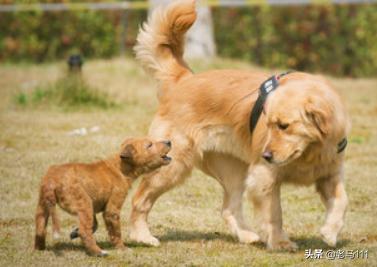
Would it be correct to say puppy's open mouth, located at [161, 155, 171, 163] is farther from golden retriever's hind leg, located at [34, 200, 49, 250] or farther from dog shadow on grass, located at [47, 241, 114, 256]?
golden retriever's hind leg, located at [34, 200, 49, 250]

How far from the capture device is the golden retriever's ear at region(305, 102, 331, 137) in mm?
5930

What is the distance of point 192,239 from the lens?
23.1ft

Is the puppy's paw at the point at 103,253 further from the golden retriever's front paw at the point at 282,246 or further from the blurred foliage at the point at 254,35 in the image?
the blurred foliage at the point at 254,35

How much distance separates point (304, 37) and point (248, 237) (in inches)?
580

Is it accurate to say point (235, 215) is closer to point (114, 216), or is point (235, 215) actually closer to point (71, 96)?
point (114, 216)

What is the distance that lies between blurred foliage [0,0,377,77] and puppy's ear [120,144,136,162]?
46.0ft

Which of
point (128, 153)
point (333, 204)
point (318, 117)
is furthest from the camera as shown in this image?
point (128, 153)

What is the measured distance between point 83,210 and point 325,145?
6.29 feet

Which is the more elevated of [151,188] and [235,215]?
[151,188]

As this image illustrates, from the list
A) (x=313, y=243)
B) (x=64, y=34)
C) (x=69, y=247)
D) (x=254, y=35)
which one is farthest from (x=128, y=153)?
(x=64, y=34)

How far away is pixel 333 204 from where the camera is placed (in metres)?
6.38

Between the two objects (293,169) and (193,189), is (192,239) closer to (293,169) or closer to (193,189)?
(293,169)

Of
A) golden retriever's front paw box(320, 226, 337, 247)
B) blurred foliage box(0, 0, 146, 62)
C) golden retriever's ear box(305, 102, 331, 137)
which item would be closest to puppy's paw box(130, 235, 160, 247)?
golden retriever's front paw box(320, 226, 337, 247)

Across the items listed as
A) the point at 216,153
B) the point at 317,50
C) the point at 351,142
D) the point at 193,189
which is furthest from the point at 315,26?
the point at 216,153
